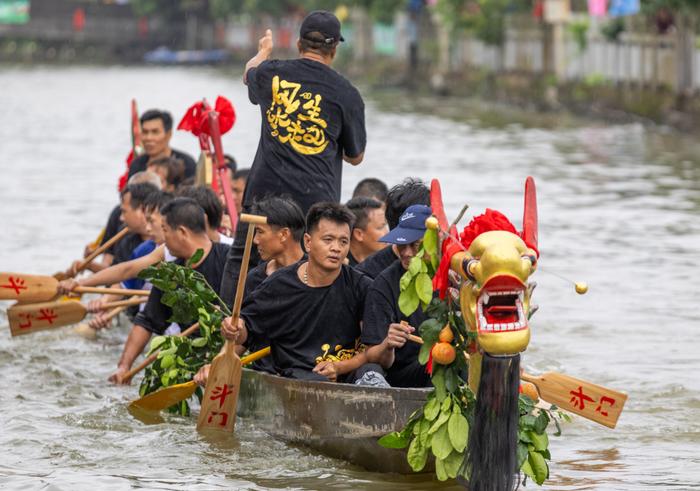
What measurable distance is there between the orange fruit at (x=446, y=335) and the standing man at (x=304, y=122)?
2.16 metres

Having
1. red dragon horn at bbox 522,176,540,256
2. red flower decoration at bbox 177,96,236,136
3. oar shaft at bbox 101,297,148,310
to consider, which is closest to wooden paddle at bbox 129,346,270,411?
oar shaft at bbox 101,297,148,310

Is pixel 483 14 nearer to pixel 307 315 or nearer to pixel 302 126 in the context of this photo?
pixel 302 126

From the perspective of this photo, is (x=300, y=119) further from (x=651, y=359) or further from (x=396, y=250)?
(x=651, y=359)

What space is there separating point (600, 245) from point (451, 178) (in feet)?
22.7

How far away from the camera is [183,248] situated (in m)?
8.94

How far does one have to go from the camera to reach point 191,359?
816cm

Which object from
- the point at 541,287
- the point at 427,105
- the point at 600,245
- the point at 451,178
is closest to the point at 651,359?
the point at 541,287

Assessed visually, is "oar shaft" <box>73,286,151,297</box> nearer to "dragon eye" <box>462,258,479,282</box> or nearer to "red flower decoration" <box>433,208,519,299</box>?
"red flower decoration" <box>433,208,519,299</box>

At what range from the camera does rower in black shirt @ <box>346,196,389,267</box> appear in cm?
861

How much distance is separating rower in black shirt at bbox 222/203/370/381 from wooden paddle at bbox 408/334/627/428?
85cm

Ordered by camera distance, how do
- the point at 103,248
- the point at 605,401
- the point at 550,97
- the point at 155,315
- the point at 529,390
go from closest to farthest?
the point at 529,390 < the point at 605,401 < the point at 155,315 < the point at 103,248 < the point at 550,97

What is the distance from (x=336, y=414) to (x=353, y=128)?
1.88 metres

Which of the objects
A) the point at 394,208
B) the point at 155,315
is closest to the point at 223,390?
the point at 394,208

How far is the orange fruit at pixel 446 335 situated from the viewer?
6.11m
